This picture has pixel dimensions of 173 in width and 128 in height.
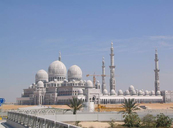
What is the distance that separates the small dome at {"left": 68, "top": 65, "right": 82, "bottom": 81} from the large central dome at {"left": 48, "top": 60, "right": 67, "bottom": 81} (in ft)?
9.27

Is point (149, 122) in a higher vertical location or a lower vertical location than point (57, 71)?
lower

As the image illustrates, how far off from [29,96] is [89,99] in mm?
26780

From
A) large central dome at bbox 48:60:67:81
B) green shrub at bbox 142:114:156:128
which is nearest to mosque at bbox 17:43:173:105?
large central dome at bbox 48:60:67:81

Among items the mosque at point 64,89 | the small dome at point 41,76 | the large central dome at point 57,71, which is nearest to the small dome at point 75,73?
the mosque at point 64,89

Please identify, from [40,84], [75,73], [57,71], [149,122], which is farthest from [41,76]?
[149,122]

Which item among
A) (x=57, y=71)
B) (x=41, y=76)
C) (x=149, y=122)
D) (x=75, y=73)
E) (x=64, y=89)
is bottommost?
(x=149, y=122)

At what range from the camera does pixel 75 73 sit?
8994 centimetres

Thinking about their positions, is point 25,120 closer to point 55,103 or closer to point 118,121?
point 118,121

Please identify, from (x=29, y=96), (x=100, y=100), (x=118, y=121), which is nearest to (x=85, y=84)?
(x=100, y=100)

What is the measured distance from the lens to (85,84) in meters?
82.2

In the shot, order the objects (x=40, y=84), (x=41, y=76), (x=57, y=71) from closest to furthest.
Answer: (x=40, y=84) → (x=57, y=71) → (x=41, y=76)

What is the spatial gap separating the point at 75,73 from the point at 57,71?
19.5 feet

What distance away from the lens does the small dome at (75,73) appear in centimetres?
8988

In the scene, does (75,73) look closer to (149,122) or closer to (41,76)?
(41,76)
